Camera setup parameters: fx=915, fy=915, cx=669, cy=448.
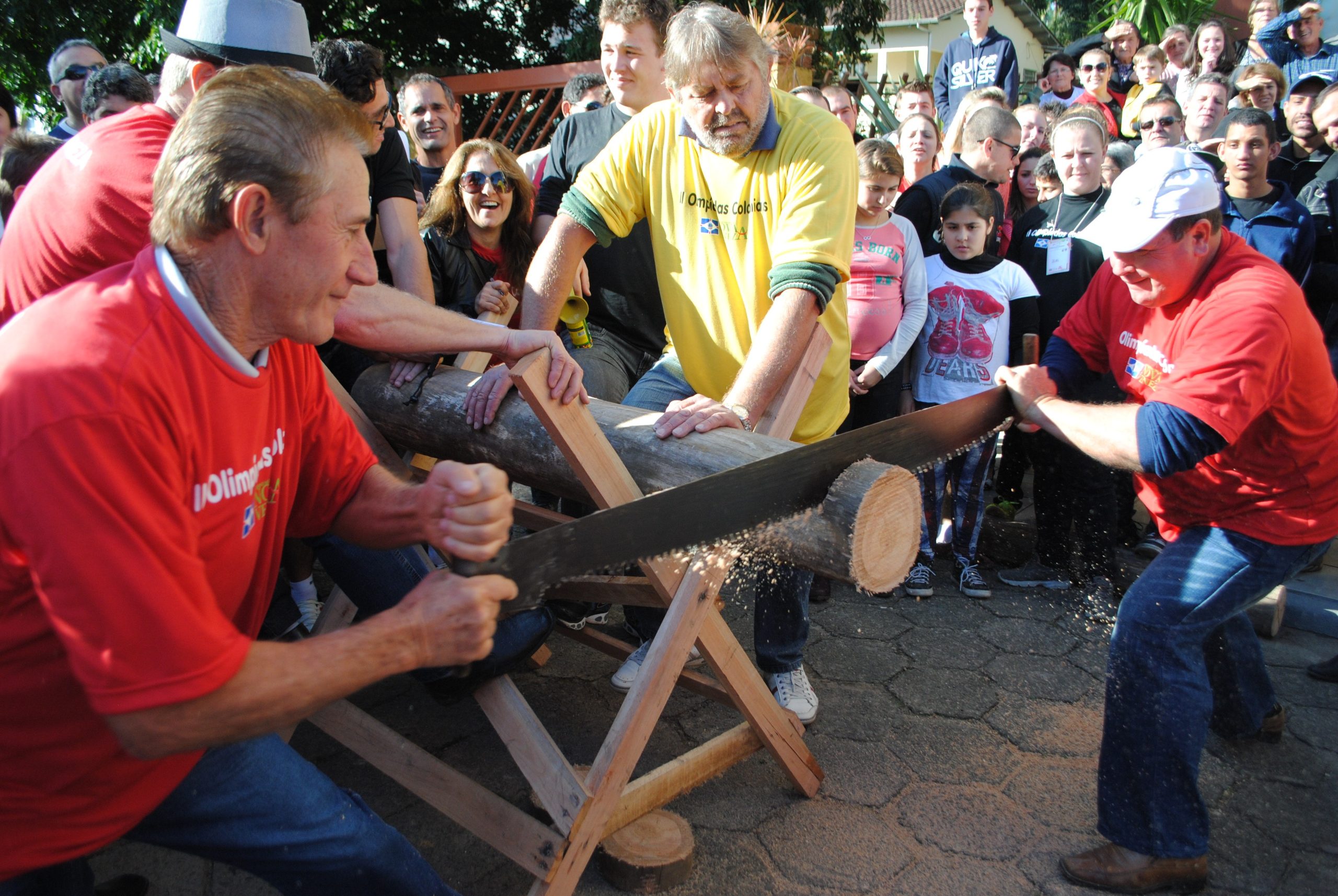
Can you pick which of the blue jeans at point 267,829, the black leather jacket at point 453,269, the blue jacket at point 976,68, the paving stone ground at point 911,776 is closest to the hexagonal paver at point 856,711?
the paving stone ground at point 911,776

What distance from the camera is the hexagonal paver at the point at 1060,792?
2.85 meters

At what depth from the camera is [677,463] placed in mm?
2400

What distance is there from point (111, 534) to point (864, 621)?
11.5 ft

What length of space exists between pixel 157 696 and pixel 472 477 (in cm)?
57

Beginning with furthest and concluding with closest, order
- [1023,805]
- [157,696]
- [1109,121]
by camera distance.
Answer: [1109,121], [1023,805], [157,696]

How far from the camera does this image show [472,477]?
161cm

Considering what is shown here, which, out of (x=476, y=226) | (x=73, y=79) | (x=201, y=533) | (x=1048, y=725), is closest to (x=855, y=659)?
(x=1048, y=725)

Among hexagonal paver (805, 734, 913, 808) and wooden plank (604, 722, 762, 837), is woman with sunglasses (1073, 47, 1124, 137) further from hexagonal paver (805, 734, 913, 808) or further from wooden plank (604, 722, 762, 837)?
wooden plank (604, 722, 762, 837)

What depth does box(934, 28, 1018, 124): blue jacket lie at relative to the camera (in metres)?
8.97

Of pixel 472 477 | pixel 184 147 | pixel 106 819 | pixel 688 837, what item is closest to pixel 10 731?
pixel 106 819

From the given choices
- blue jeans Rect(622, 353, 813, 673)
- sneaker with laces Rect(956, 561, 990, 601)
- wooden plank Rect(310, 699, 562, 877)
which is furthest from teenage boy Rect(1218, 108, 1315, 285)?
wooden plank Rect(310, 699, 562, 877)

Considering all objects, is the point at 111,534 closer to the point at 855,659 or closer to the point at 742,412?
the point at 742,412

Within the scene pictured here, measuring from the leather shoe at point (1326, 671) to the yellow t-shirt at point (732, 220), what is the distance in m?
2.32

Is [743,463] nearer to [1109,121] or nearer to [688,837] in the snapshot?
[688,837]
